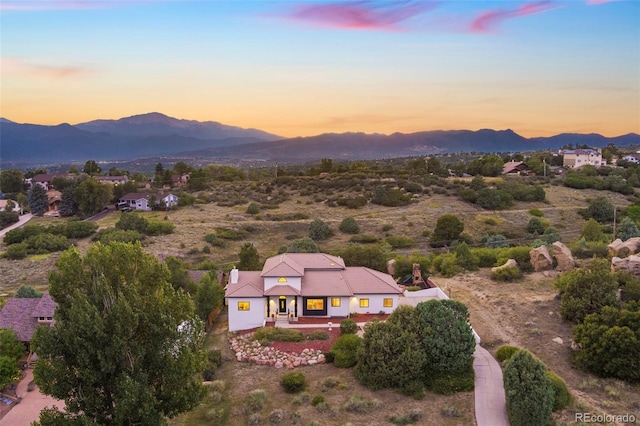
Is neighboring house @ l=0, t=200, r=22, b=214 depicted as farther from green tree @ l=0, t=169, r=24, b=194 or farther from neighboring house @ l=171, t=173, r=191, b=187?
neighboring house @ l=171, t=173, r=191, b=187

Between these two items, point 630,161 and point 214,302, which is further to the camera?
point 630,161

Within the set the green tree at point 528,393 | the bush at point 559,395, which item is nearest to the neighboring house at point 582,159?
the bush at point 559,395

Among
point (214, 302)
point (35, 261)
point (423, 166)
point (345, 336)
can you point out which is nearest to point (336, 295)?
point (345, 336)

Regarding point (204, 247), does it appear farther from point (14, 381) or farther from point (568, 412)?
point (568, 412)

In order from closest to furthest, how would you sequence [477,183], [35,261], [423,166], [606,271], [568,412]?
[568,412] < [606,271] < [35,261] < [477,183] < [423,166]

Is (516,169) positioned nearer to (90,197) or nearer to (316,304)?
(90,197)

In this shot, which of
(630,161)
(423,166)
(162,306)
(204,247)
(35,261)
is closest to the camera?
(162,306)
